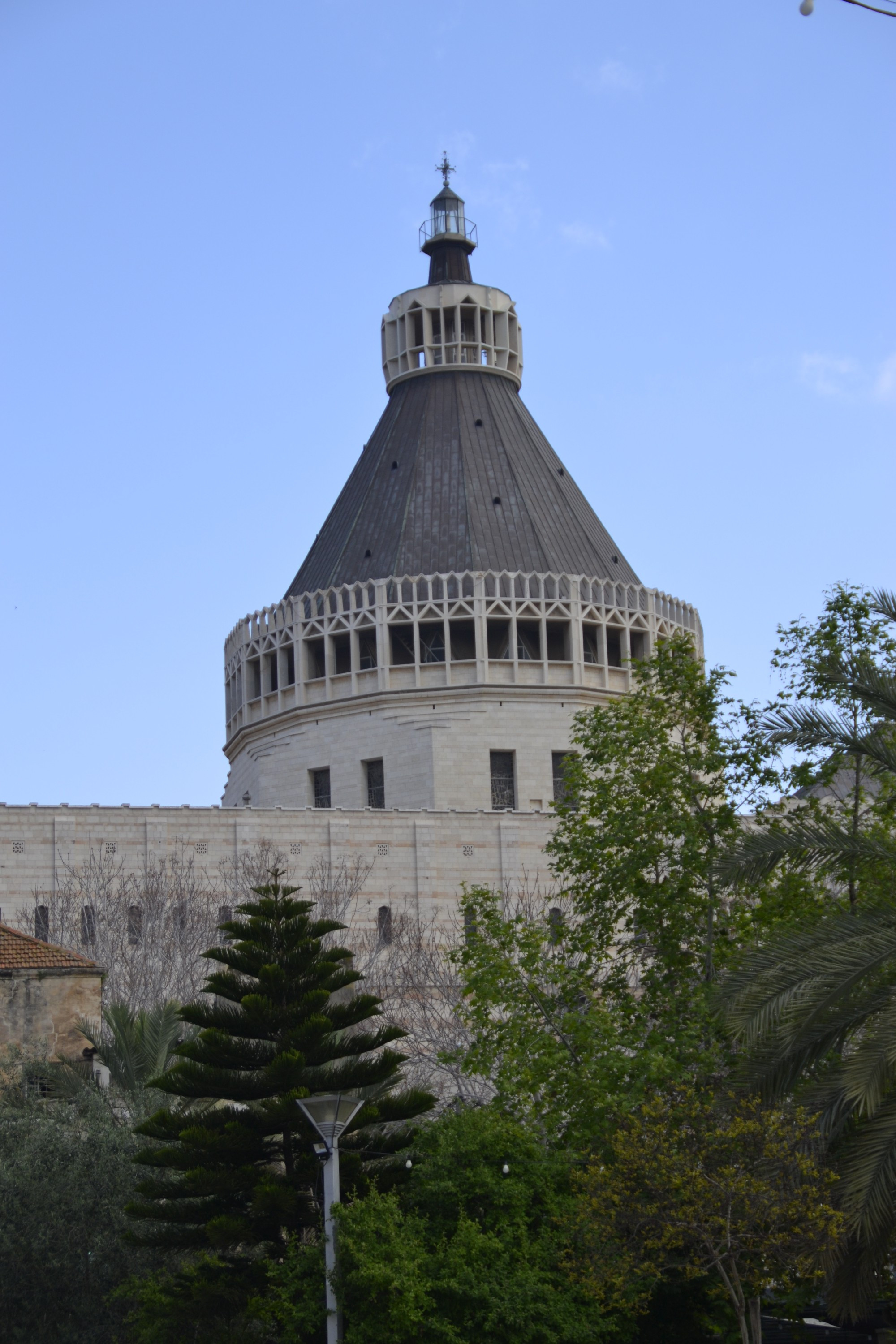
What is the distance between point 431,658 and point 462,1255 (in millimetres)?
41644

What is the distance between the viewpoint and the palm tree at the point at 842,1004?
20.5m

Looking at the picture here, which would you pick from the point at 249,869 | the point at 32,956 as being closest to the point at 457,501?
the point at 249,869

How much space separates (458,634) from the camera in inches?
2552

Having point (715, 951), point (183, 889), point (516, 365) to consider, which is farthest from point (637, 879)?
point (516, 365)

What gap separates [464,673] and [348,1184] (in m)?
39.3

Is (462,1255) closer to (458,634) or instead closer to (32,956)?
(32,956)

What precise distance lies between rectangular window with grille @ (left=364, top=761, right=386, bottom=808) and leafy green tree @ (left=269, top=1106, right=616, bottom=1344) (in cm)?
3859

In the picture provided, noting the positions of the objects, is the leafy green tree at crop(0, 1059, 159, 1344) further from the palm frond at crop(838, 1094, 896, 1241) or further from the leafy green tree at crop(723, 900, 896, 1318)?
the palm frond at crop(838, 1094, 896, 1241)

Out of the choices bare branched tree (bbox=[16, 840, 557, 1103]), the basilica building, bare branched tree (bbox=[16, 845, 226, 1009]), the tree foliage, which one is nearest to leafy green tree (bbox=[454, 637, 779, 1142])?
the tree foliage

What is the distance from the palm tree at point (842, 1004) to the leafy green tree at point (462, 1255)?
323cm

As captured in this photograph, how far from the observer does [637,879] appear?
2753cm

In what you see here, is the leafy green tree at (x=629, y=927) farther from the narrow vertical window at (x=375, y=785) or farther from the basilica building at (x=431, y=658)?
the narrow vertical window at (x=375, y=785)

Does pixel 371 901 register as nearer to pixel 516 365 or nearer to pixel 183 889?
pixel 183 889

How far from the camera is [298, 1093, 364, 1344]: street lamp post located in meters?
21.1
